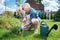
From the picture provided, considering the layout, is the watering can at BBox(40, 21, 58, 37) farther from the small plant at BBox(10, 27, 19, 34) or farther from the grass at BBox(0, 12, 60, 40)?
the small plant at BBox(10, 27, 19, 34)

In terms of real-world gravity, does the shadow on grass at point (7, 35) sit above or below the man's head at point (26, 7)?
below

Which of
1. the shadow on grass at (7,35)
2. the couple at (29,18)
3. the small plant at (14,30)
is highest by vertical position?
the couple at (29,18)

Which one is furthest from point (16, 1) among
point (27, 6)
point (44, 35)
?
point (44, 35)

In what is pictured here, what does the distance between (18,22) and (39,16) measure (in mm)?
350

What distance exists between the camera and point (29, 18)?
213 centimetres

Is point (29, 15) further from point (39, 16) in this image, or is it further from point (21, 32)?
point (21, 32)

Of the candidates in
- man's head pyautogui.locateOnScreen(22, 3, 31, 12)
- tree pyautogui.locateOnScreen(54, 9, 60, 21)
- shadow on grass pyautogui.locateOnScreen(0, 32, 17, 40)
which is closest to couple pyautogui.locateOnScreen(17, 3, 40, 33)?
man's head pyautogui.locateOnScreen(22, 3, 31, 12)

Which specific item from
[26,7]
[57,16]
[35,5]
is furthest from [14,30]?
[57,16]

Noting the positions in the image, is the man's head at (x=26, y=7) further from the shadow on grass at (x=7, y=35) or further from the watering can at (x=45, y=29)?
the shadow on grass at (x=7, y=35)

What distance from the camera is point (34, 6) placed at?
214 centimetres

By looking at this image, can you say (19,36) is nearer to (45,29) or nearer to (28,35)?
(28,35)

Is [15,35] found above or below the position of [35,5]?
below

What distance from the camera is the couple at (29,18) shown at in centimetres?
212

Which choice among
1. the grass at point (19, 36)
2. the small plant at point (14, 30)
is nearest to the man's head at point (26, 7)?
the grass at point (19, 36)
